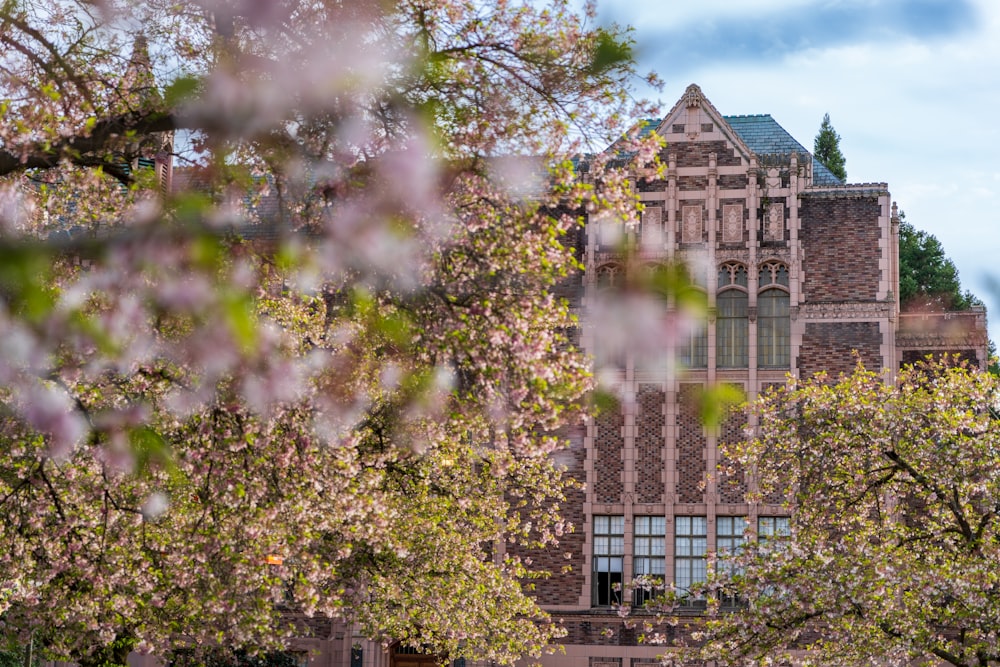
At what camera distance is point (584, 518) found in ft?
137

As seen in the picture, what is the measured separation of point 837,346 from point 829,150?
2794 cm

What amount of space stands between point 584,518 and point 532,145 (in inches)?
1170

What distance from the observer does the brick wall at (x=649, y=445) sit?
41844mm

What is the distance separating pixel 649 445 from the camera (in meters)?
42.1

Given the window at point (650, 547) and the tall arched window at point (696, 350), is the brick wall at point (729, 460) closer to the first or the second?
the tall arched window at point (696, 350)

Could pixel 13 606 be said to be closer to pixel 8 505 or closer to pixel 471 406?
pixel 8 505

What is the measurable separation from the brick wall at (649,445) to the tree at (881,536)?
15.5 metres

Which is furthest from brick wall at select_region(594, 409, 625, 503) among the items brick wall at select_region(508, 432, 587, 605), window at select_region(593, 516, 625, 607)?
window at select_region(593, 516, 625, 607)

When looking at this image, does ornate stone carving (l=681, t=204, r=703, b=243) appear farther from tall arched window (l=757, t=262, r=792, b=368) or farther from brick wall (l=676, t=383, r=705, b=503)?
brick wall (l=676, t=383, r=705, b=503)

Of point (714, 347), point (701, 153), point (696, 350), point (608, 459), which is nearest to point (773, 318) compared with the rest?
point (714, 347)

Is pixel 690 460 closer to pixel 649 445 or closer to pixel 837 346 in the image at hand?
pixel 649 445

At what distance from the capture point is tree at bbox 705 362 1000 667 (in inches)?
878

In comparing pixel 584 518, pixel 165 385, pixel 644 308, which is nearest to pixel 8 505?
pixel 165 385

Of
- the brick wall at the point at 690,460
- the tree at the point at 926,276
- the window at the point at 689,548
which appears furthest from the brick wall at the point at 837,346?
the tree at the point at 926,276
